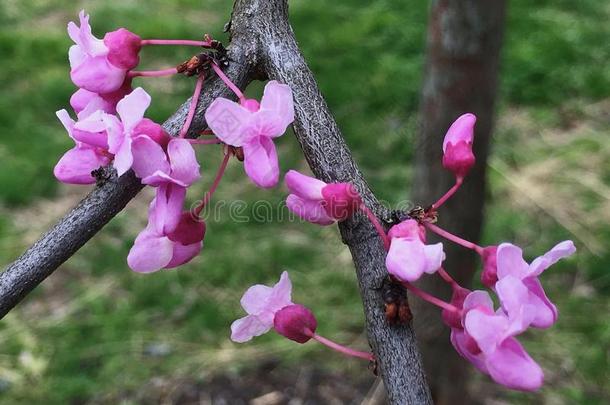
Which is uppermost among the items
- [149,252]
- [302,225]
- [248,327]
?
[149,252]

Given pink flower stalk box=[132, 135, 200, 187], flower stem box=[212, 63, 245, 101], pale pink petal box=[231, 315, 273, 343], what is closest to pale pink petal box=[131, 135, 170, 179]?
pink flower stalk box=[132, 135, 200, 187]

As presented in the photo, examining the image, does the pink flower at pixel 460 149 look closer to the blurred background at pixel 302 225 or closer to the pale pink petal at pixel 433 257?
the pale pink petal at pixel 433 257

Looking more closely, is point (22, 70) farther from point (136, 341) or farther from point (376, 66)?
point (136, 341)

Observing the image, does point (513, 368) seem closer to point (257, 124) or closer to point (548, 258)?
point (548, 258)

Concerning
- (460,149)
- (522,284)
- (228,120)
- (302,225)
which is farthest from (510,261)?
(302,225)

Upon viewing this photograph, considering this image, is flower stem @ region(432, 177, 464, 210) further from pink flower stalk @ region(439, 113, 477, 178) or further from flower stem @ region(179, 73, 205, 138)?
flower stem @ region(179, 73, 205, 138)

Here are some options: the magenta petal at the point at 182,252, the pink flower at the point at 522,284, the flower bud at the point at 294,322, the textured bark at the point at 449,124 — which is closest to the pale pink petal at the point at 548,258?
the pink flower at the point at 522,284
